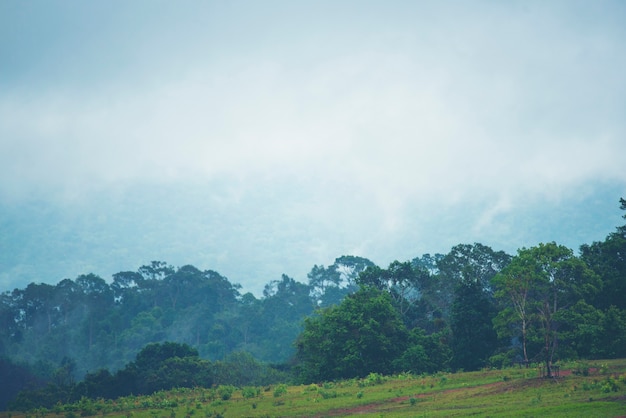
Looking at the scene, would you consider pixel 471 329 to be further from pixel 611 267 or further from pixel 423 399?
pixel 423 399

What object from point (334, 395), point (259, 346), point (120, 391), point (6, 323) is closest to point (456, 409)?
point (334, 395)

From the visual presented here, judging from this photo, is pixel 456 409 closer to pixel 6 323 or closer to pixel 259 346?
pixel 259 346

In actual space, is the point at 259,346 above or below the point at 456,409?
above

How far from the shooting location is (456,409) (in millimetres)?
30469

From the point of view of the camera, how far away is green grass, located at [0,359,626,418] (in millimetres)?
28455

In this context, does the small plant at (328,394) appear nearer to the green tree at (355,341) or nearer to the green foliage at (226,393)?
the green foliage at (226,393)

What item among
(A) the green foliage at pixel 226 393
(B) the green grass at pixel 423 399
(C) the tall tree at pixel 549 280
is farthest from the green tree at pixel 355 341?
(C) the tall tree at pixel 549 280

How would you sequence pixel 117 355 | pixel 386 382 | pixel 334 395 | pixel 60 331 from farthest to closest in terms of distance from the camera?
pixel 60 331 < pixel 117 355 < pixel 386 382 < pixel 334 395

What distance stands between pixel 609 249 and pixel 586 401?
3126cm

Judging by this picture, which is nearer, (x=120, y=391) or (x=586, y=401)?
(x=586, y=401)

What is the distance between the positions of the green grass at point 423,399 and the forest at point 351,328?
9.34 ft

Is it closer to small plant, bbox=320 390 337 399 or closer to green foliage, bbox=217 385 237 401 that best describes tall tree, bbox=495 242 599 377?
small plant, bbox=320 390 337 399

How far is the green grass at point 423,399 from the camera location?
28.5m

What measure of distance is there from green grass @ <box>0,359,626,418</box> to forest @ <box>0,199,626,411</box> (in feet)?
9.34
